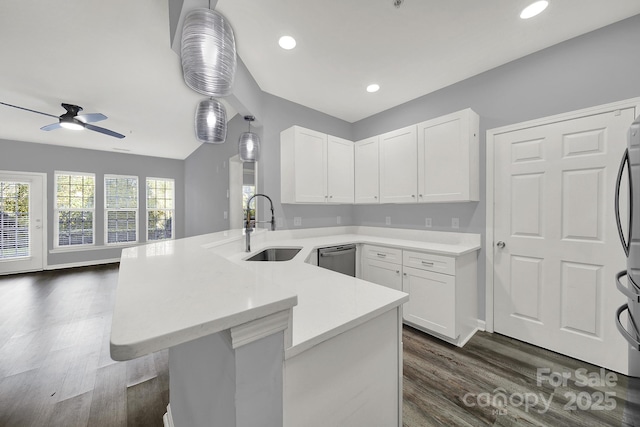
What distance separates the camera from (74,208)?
5637 millimetres

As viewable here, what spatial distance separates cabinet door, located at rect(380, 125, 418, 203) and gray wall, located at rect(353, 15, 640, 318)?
1.11 ft

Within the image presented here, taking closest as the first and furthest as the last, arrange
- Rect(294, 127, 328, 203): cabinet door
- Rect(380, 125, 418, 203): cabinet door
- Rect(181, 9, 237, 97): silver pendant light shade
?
Rect(181, 9, 237, 97): silver pendant light shade
Rect(380, 125, 418, 203): cabinet door
Rect(294, 127, 328, 203): cabinet door

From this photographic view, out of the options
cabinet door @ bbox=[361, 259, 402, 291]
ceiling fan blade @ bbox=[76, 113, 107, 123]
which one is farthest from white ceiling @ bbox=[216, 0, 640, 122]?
ceiling fan blade @ bbox=[76, 113, 107, 123]

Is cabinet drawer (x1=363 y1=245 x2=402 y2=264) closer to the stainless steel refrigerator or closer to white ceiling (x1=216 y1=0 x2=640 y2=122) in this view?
the stainless steel refrigerator

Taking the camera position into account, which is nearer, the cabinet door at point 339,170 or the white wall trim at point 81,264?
the cabinet door at point 339,170

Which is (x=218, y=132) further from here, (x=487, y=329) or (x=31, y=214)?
(x=31, y=214)

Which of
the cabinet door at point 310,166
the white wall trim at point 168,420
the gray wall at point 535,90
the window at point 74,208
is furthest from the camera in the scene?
the window at point 74,208

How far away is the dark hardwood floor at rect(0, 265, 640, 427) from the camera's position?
1.52 metres

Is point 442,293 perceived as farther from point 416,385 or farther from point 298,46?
point 298,46

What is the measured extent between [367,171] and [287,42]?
6.13 ft

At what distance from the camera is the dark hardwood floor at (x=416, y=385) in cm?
152

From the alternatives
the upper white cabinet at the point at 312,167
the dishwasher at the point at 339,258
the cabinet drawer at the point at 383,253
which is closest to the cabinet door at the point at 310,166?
the upper white cabinet at the point at 312,167

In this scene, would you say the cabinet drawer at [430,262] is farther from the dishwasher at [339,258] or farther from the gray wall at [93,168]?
the gray wall at [93,168]

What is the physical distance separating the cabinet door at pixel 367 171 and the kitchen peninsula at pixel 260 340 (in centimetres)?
221
